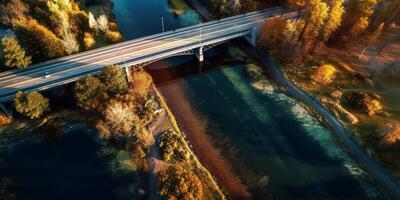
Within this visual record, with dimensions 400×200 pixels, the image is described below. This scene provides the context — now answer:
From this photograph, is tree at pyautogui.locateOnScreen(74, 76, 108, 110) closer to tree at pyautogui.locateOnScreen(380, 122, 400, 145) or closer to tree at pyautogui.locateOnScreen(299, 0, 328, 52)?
tree at pyautogui.locateOnScreen(299, 0, 328, 52)

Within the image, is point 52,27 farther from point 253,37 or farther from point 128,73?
point 253,37

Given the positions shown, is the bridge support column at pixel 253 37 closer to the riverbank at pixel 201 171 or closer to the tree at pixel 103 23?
the riverbank at pixel 201 171

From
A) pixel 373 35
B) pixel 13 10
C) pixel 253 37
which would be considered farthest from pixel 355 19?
pixel 13 10

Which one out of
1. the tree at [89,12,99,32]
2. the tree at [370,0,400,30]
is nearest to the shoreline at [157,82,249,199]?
the tree at [89,12,99,32]

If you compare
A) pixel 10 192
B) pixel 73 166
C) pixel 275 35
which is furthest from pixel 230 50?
pixel 10 192

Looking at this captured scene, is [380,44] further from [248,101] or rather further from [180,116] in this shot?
[180,116]

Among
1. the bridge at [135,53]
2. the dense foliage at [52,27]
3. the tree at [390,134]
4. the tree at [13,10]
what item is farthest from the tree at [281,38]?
the tree at [13,10]
